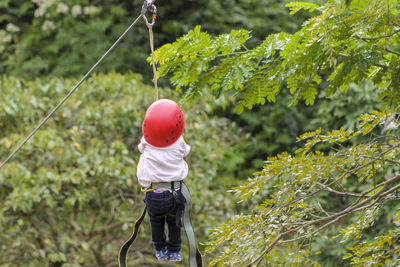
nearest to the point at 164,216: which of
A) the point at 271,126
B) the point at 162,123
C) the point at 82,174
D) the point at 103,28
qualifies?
the point at 162,123

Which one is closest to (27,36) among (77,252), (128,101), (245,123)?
(245,123)

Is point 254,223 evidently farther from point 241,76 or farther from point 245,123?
point 245,123

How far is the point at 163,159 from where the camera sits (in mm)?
2229

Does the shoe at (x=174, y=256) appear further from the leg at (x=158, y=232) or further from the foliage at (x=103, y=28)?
the foliage at (x=103, y=28)

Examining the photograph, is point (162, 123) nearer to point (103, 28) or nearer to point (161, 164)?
point (161, 164)

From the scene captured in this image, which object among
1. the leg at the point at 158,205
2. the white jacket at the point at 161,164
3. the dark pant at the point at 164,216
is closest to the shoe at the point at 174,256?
the dark pant at the point at 164,216

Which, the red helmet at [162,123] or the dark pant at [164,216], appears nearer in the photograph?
the red helmet at [162,123]

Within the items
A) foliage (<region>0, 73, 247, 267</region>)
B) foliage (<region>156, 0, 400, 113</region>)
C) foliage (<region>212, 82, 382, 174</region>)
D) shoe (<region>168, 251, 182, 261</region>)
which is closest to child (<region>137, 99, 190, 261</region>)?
shoe (<region>168, 251, 182, 261</region>)

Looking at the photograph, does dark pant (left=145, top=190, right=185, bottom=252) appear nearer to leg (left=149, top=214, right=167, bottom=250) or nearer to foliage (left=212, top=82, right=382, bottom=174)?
leg (left=149, top=214, right=167, bottom=250)

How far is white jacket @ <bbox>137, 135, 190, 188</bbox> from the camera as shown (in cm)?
223

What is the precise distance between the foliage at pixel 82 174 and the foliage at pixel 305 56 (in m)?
2.15

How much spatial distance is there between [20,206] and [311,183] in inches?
111

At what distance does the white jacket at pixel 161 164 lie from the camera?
223 cm

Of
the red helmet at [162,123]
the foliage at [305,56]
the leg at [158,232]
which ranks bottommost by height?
the leg at [158,232]
